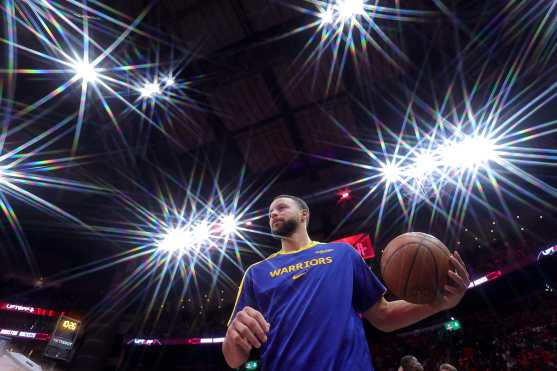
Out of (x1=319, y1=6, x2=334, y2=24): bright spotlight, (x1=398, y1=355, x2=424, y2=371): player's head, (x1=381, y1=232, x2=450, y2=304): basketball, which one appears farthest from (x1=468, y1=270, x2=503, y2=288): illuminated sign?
(x1=381, y1=232, x2=450, y2=304): basketball

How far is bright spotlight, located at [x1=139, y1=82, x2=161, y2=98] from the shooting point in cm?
706

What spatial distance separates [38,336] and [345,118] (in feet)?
61.5

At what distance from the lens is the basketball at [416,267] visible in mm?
1816

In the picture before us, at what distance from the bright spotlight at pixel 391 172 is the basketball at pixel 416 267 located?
741 centimetres

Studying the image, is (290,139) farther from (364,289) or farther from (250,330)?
(250,330)

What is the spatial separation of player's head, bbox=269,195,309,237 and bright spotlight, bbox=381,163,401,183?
7563 mm

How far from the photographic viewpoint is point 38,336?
16812mm

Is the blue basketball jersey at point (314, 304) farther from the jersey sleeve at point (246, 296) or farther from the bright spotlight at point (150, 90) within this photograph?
the bright spotlight at point (150, 90)

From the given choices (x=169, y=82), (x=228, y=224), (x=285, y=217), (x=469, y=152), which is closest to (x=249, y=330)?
(x=285, y=217)

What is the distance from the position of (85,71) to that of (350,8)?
210 inches

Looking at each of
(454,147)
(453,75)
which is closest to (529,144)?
(454,147)

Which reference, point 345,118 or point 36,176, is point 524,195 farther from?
point 36,176

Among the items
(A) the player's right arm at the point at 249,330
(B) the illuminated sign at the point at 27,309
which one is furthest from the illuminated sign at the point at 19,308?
(A) the player's right arm at the point at 249,330

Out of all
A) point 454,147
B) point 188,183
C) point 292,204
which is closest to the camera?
point 292,204
